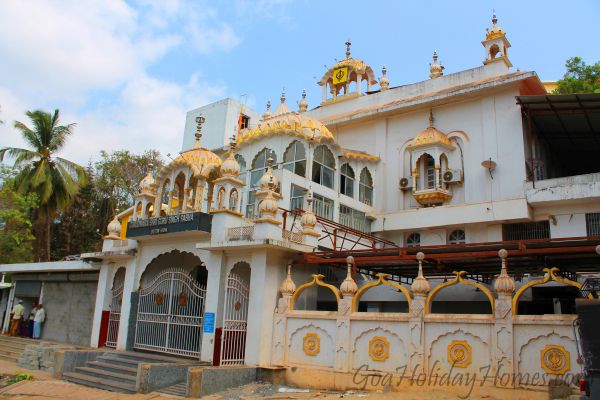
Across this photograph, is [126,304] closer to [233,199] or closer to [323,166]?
[233,199]

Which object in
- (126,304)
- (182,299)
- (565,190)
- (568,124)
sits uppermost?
(568,124)

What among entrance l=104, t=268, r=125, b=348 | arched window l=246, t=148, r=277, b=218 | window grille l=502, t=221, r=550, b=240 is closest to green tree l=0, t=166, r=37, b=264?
entrance l=104, t=268, r=125, b=348

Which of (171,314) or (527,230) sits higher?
(527,230)

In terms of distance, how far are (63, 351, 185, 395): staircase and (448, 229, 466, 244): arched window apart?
34.0ft

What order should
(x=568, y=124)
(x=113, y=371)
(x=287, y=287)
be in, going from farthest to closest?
1. (x=568, y=124)
2. (x=113, y=371)
3. (x=287, y=287)

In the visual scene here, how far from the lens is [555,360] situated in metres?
9.13

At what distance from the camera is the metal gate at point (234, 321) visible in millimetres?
12633

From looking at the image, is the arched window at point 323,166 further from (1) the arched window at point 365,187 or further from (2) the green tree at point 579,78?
(2) the green tree at point 579,78

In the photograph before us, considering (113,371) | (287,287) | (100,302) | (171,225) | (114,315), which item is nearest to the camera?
(287,287)

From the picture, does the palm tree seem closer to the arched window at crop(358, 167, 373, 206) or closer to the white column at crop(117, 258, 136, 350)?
the white column at crop(117, 258, 136, 350)

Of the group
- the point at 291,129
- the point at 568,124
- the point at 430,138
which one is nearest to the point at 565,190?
the point at 568,124

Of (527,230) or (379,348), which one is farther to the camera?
(527,230)

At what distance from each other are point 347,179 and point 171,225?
7.27m

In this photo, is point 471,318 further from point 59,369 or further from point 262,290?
point 59,369
